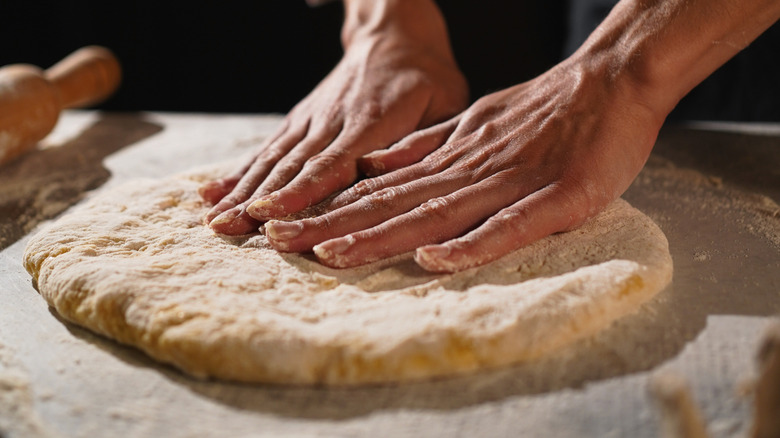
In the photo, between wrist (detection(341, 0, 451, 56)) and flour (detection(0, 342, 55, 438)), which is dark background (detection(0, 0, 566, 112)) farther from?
flour (detection(0, 342, 55, 438))

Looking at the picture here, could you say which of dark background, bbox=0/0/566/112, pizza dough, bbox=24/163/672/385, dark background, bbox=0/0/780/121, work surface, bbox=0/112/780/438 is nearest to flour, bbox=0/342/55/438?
work surface, bbox=0/112/780/438

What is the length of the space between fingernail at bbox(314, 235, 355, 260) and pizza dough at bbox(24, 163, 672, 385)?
3cm

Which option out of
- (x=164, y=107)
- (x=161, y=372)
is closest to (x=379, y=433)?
(x=161, y=372)

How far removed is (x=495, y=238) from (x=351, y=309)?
327mm

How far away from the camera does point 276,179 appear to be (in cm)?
147

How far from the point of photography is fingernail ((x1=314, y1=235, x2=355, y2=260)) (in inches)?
45.3

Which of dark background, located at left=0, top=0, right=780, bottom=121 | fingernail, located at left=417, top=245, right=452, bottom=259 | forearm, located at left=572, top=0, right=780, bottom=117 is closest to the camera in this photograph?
fingernail, located at left=417, top=245, right=452, bottom=259

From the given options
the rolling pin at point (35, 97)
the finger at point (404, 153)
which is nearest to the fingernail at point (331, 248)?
the finger at point (404, 153)

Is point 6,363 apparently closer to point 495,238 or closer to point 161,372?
point 161,372

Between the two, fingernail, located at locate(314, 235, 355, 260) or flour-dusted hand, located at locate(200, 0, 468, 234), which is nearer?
fingernail, located at locate(314, 235, 355, 260)

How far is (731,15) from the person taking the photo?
4.51 ft

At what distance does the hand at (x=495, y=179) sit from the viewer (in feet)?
3.88

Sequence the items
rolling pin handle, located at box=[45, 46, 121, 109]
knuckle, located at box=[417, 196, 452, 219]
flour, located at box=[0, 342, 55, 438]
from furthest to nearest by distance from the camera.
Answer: rolling pin handle, located at box=[45, 46, 121, 109] < knuckle, located at box=[417, 196, 452, 219] < flour, located at box=[0, 342, 55, 438]

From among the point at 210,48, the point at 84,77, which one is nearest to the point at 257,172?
the point at 84,77
